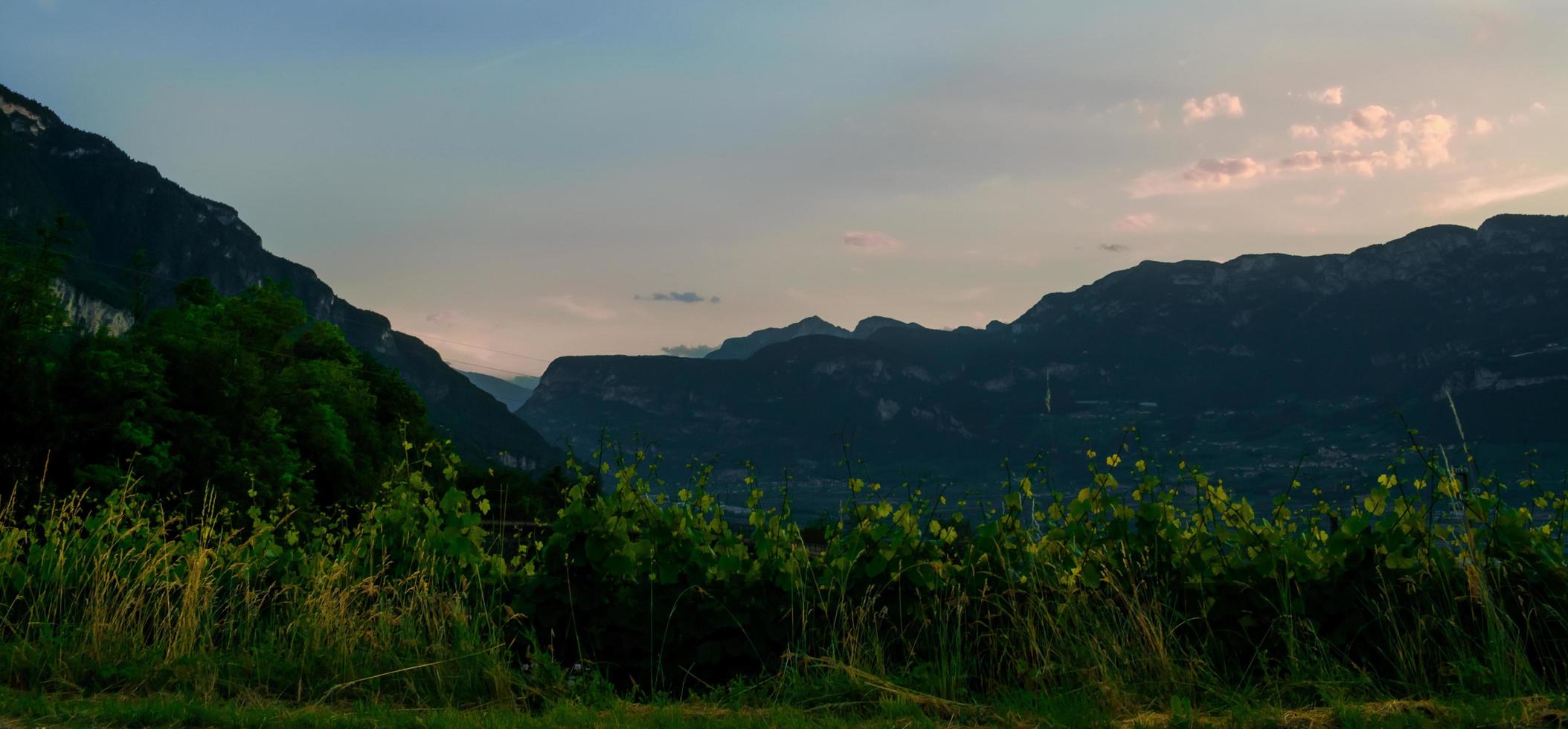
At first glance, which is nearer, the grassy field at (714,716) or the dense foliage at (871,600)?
the grassy field at (714,716)

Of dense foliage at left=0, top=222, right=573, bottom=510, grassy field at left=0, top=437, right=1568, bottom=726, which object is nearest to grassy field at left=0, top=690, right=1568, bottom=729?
grassy field at left=0, top=437, right=1568, bottom=726

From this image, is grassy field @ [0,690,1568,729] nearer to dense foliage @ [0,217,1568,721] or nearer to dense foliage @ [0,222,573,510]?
dense foliage @ [0,217,1568,721]

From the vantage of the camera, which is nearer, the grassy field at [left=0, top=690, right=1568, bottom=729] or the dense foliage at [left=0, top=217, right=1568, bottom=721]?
the grassy field at [left=0, top=690, right=1568, bottom=729]

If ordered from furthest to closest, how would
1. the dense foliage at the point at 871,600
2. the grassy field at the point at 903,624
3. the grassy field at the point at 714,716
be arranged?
1. the dense foliage at the point at 871,600
2. the grassy field at the point at 903,624
3. the grassy field at the point at 714,716

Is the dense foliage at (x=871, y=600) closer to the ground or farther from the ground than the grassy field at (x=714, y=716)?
farther from the ground

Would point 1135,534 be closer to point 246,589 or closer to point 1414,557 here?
A: point 1414,557

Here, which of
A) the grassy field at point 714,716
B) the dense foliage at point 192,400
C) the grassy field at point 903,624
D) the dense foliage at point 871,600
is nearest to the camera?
the grassy field at point 714,716

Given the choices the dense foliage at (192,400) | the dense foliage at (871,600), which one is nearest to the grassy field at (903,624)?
the dense foliage at (871,600)

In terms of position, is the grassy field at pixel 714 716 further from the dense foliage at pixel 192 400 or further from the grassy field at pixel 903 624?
the dense foliage at pixel 192 400

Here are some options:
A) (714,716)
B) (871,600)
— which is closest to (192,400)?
(871,600)

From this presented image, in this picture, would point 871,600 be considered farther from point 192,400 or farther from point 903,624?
point 192,400

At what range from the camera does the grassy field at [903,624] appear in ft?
20.7

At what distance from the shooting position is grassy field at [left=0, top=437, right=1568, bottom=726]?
20.7ft

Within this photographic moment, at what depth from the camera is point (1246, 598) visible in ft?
22.9
